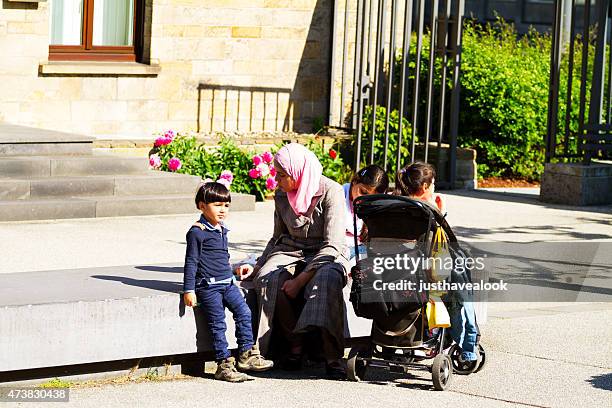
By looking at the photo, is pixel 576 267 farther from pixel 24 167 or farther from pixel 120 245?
pixel 24 167

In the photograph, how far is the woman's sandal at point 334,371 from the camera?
746cm

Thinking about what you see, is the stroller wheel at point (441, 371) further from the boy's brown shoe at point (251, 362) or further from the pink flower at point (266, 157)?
the pink flower at point (266, 157)

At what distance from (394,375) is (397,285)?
722 mm

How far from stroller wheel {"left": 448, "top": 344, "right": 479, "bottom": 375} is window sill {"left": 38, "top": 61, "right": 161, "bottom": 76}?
29.6 ft

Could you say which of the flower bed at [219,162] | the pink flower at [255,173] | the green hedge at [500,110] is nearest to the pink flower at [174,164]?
the flower bed at [219,162]

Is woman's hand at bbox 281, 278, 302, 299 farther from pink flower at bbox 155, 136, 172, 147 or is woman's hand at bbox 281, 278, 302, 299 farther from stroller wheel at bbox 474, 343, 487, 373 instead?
pink flower at bbox 155, 136, 172, 147

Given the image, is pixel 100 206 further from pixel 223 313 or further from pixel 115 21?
pixel 223 313

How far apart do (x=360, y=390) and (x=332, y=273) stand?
70cm

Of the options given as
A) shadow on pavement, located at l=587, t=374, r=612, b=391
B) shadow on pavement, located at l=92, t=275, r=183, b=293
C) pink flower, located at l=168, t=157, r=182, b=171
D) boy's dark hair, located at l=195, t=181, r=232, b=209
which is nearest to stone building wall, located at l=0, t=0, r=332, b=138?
pink flower, located at l=168, t=157, r=182, b=171

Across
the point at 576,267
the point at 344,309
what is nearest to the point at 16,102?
the point at 576,267

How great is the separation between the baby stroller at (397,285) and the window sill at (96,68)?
8852 millimetres

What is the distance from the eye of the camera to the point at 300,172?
24.9ft

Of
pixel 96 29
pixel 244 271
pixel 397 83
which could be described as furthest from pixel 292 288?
pixel 397 83

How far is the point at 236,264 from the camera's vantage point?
800 cm
